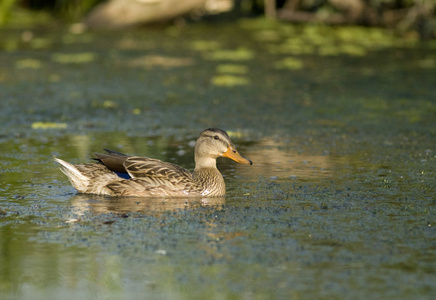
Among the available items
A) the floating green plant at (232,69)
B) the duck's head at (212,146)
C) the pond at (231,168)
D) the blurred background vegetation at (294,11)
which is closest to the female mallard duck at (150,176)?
the duck's head at (212,146)

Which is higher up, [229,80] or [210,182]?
[229,80]

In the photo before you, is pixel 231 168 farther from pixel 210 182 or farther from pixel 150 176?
pixel 150 176

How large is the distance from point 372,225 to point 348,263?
118cm

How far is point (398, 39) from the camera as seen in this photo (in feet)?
74.6

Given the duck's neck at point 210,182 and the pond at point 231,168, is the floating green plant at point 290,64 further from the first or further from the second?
the duck's neck at point 210,182

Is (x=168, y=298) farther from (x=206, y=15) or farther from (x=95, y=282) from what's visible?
(x=206, y=15)

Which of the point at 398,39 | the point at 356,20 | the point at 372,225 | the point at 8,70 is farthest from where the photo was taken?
the point at 356,20

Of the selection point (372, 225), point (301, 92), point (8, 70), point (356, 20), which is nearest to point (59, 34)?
point (8, 70)

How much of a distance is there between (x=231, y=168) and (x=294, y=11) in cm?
1713

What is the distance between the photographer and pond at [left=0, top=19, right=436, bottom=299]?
5914 mm

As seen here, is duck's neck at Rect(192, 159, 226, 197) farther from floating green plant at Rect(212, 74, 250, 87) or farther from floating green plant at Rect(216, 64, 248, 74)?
floating green plant at Rect(216, 64, 248, 74)

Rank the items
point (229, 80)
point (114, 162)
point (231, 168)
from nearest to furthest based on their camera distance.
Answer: point (114, 162)
point (231, 168)
point (229, 80)

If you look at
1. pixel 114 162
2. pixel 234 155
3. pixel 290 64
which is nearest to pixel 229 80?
pixel 290 64

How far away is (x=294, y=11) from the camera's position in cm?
2656
